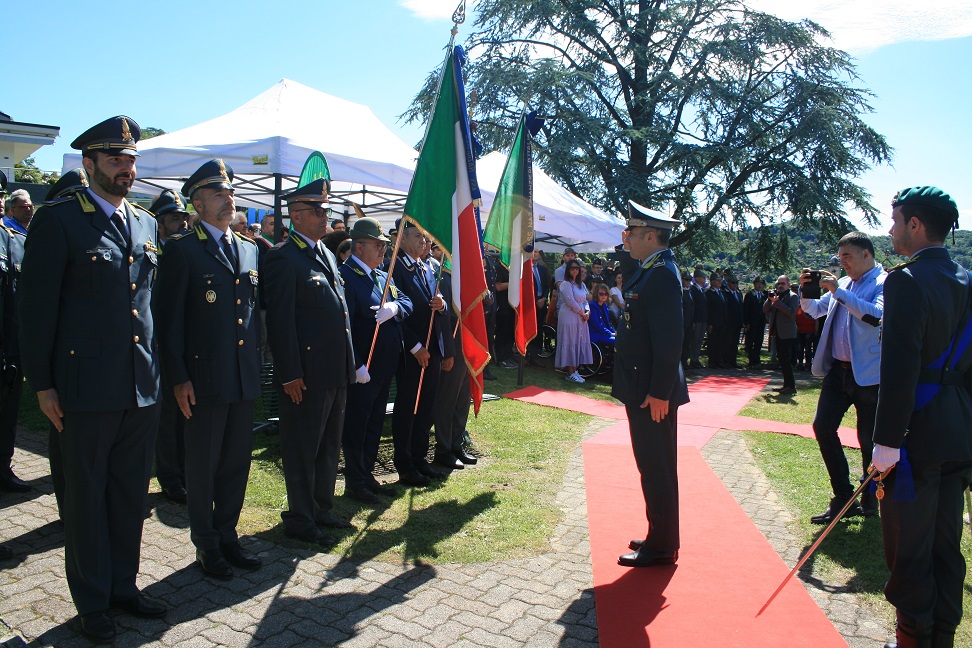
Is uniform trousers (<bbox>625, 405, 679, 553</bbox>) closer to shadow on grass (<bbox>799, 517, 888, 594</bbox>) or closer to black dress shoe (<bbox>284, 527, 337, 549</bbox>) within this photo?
shadow on grass (<bbox>799, 517, 888, 594</bbox>)

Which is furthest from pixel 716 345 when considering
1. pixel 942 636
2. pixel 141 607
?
pixel 141 607

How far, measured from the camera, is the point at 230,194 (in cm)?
409

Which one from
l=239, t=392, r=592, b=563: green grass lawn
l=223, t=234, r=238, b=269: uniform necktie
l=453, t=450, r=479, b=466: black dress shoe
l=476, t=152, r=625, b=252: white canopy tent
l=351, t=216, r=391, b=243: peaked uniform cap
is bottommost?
l=239, t=392, r=592, b=563: green grass lawn

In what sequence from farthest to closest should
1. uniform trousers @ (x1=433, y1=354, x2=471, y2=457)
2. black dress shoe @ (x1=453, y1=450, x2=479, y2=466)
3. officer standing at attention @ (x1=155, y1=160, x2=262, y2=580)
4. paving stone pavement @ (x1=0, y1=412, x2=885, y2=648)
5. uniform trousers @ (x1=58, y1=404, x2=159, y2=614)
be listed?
1. black dress shoe @ (x1=453, y1=450, x2=479, y2=466)
2. uniform trousers @ (x1=433, y1=354, x2=471, y2=457)
3. officer standing at attention @ (x1=155, y1=160, x2=262, y2=580)
4. paving stone pavement @ (x1=0, y1=412, x2=885, y2=648)
5. uniform trousers @ (x1=58, y1=404, x2=159, y2=614)

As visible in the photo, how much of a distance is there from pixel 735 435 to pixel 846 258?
3572 mm

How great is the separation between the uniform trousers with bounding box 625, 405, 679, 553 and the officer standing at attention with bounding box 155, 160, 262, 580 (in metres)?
2.32

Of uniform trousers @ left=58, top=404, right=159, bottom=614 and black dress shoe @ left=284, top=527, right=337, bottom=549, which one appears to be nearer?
uniform trousers @ left=58, top=404, right=159, bottom=614

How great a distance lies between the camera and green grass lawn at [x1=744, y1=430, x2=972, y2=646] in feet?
13.9

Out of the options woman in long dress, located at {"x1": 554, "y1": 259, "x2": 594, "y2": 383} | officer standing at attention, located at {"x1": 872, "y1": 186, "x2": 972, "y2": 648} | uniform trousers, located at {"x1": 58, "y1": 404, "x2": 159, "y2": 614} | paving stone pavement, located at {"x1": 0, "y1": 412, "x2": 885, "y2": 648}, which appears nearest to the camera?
officer standing at attention, located at {"x1": 872, "y1": 186, "x2": 972, "y2": 648}

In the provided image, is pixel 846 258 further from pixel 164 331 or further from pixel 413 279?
pixel 164 331

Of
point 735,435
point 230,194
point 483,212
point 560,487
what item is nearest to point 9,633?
point 230,194

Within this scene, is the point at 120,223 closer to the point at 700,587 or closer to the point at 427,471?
the point at 427,471

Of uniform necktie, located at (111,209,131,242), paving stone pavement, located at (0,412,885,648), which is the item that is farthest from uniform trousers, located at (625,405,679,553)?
uniform necktie, located at (111,209,131,242)

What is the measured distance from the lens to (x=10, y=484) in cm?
522
